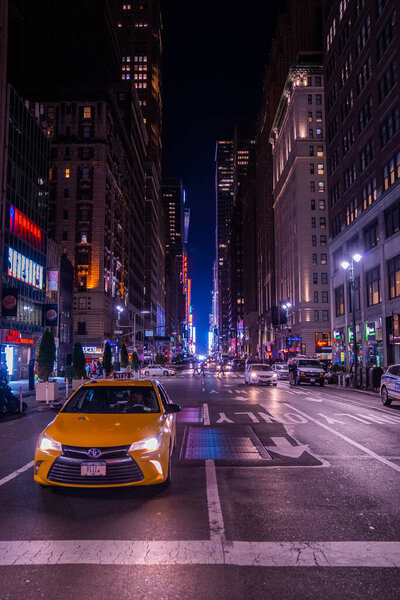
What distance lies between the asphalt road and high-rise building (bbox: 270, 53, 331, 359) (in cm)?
7085

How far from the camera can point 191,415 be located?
60.1 feet

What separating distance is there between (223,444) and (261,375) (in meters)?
27.2

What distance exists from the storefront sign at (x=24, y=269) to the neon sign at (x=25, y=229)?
198 centimetres

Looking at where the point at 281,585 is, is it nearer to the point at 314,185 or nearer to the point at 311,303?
the point at 311,303

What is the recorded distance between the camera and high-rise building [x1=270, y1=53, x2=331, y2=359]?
8431 cm

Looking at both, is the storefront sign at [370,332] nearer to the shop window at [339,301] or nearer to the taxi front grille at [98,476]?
the shop window at [339,301]

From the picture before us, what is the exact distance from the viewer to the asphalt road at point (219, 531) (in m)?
4.40

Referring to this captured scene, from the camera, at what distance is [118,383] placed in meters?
8.95

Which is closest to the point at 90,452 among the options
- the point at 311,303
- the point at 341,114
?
the point at 341,114

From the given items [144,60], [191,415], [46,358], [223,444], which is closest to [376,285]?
[46,358]

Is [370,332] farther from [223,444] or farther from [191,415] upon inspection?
[223,444]

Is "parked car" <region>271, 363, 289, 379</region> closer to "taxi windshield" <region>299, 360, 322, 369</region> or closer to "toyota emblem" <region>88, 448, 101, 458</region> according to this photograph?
"taxi windshield" <region>299, 360, 322, 369</region>

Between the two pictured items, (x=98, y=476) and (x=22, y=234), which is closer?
(x=98, y=476)

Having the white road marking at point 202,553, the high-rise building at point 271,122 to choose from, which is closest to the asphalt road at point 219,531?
the white road marking at point 202,553
